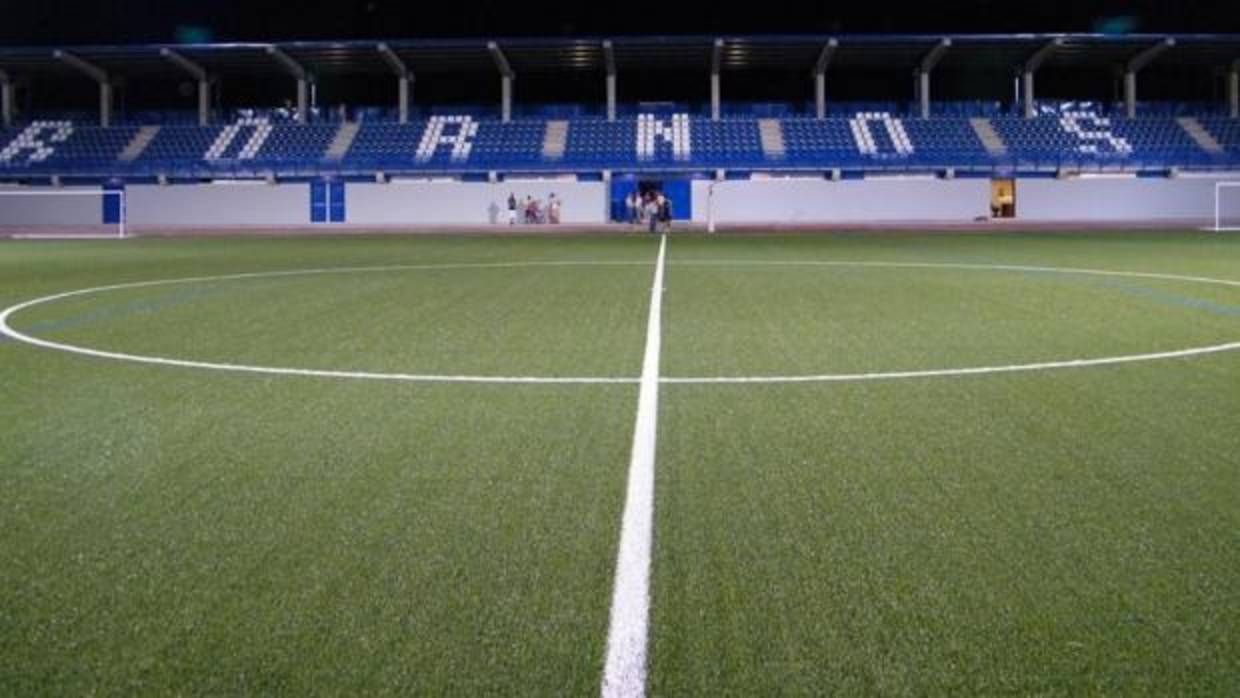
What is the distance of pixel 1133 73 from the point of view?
55125 millimetres

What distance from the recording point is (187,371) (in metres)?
8.13

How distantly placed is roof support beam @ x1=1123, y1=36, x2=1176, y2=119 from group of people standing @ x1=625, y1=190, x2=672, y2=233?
21233mm

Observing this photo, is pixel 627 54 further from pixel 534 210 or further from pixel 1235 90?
pixel 1235 90

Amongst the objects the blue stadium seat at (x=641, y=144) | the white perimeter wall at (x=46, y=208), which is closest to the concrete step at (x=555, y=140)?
the blue stadium seat at (x=641, y=144)

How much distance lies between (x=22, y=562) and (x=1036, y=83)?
60.0 metres

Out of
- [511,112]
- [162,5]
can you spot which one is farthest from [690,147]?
[162,5]

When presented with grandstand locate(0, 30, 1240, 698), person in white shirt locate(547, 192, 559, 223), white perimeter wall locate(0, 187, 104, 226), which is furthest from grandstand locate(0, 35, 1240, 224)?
grandstand locate(0, 30, 1240, 698)

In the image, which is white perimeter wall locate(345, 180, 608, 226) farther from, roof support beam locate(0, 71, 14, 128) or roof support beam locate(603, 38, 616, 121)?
roof support beam locate(0, 71, 14, 128)

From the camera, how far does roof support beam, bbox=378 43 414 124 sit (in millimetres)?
52938

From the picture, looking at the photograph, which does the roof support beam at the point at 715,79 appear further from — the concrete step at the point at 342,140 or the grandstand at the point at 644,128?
the concrete step at the point at 342,140

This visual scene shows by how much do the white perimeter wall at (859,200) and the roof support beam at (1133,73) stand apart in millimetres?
10632

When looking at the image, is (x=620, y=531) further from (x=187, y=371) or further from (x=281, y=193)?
(x=281, y=193)

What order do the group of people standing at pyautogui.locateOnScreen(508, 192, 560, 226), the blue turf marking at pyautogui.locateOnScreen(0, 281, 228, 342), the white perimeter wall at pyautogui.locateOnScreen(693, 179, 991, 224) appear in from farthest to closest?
the white perimeter wall at pyautogui.locateOnScreen(693, 179, 991, 224)
the group of people standing at pyautogui.locateOnScreen(508, 192, 560, 226)
the blue turf marking at pyautogui.locateOnScreen(0, 281, 228, 342)

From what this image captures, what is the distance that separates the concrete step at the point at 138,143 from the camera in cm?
5309
